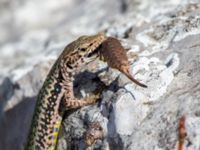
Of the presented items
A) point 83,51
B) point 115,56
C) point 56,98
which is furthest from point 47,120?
point 115,56

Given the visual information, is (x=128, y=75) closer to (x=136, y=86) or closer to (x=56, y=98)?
(x=136, y=86)

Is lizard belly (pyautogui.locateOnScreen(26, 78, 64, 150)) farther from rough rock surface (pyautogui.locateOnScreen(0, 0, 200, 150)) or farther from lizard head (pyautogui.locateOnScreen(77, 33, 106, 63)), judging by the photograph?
lizard head (pyautogui.locateOnScreen(77, 33, 106, 63))

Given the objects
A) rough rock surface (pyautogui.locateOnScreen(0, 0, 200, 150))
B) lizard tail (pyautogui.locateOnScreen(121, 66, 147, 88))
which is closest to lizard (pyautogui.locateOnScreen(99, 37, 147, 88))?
lizard tail (pyautogui.locateOnScreen(121, 66, 147, 88))

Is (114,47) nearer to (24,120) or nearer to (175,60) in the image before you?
(175,60)

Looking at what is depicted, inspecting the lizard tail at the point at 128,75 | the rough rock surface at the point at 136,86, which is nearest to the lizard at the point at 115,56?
the lizard tail at the point at 128,75

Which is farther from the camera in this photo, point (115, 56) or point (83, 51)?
point (83, 51)

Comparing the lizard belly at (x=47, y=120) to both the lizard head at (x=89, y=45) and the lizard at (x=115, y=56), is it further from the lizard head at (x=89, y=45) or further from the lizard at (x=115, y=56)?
the lizard at (x=115, y=56)
